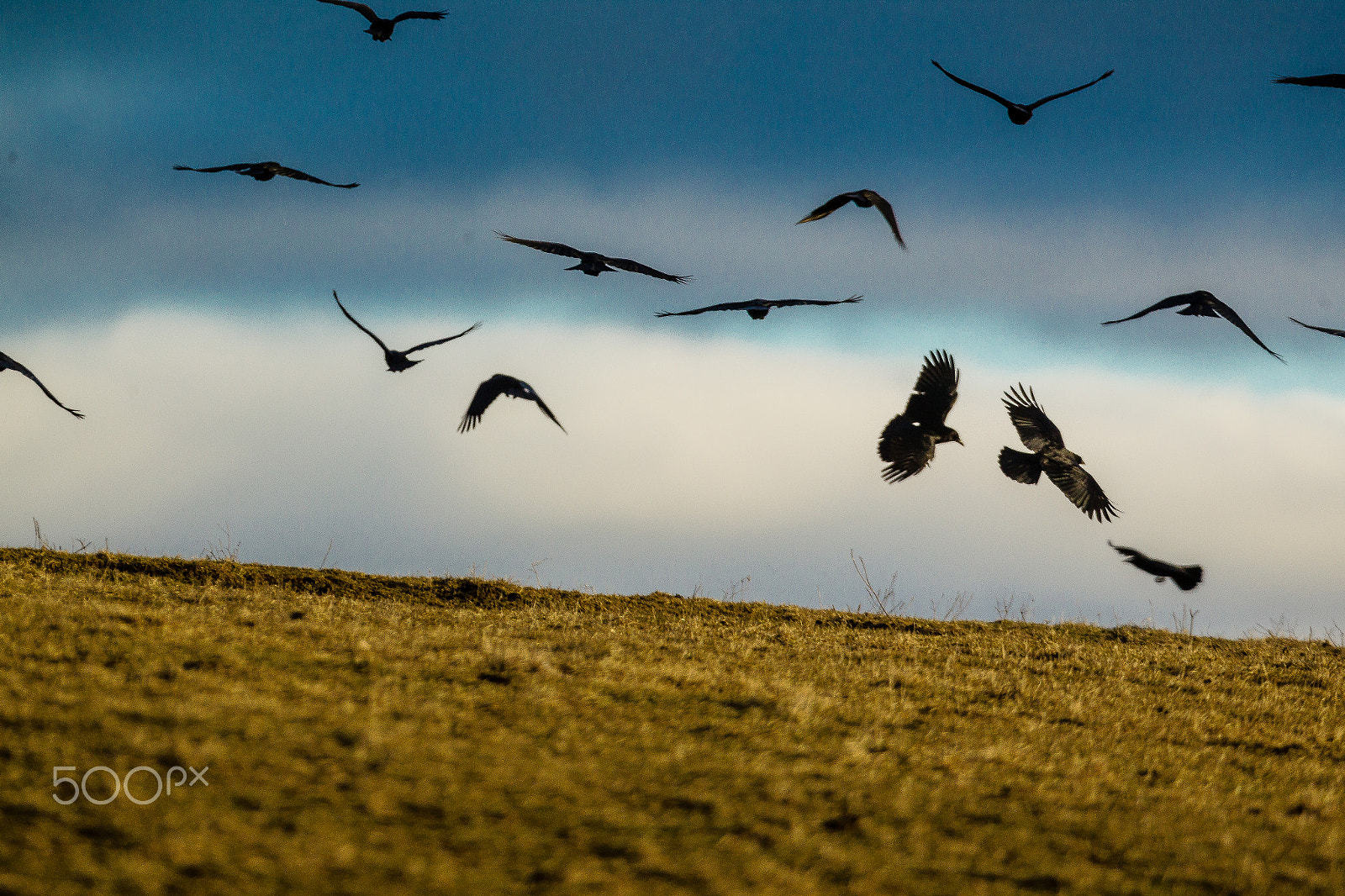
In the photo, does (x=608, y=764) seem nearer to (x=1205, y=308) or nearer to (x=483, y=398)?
(x=483, y=398)

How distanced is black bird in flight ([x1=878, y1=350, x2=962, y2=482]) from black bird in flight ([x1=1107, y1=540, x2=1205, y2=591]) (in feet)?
7.04

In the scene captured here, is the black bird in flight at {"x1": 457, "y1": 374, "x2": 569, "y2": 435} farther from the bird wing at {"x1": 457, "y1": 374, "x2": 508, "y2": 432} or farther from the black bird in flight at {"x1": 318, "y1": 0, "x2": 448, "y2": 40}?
the black bird in flight at {"x1": 318, "y1": 0, "x2": 448, "y2": 40}

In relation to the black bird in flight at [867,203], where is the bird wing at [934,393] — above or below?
below

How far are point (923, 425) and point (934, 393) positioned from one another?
0.39 metres

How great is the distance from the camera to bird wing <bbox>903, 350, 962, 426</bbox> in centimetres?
1213

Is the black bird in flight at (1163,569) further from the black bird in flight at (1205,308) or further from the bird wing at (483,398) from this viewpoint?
the bird wing at (483,398)

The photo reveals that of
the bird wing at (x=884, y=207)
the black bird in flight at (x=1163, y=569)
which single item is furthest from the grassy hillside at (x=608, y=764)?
the bird wing at (x=884, y=207)

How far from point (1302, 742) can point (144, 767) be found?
10.3 meters

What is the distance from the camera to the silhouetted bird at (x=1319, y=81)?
25.0 feet

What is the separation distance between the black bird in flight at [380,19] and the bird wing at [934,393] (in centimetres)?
662

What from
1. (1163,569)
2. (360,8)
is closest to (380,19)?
(360,8)

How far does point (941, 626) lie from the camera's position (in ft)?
57.4

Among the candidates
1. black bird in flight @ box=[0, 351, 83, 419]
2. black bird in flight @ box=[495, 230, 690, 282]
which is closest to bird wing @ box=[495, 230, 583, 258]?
black bird in flight @ box=[495, 230, 690, 282]

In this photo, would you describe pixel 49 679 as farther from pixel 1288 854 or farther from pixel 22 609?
pixel 1288 854
